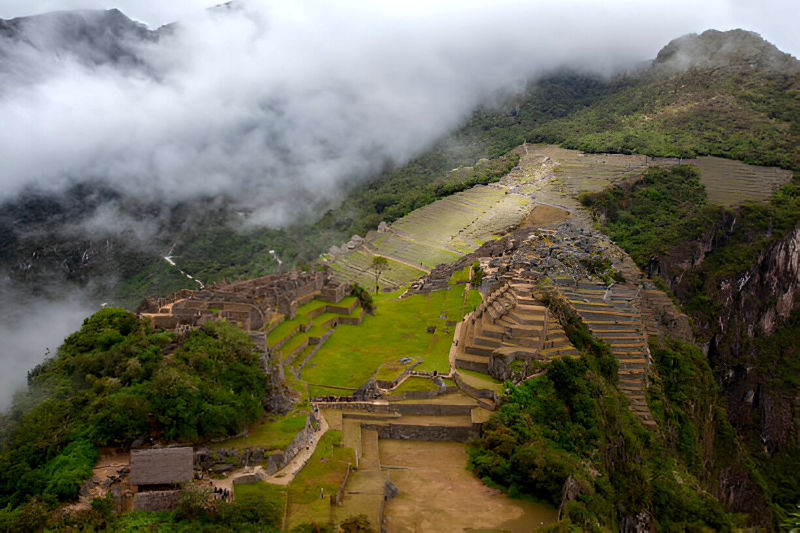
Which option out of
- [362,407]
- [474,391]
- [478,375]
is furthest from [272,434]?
[478,375]

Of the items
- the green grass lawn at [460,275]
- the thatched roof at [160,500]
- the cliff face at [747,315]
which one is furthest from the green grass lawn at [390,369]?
the cliff face at [747,315]

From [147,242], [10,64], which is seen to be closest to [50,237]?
[147,242]

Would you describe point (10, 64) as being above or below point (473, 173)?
above

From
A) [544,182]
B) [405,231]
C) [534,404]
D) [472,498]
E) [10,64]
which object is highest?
[10,64]

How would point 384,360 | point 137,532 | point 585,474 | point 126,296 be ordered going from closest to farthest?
point 137,532, point 585,474, point 384,360, point 126,296

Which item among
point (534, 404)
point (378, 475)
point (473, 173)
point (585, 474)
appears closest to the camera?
point (378, 475)

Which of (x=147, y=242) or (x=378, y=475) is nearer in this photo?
(x=378, y=475)

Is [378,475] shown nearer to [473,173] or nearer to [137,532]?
[137,532]
